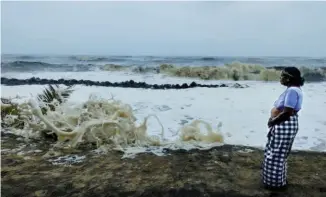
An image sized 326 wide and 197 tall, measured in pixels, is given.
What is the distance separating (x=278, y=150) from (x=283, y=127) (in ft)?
0.72

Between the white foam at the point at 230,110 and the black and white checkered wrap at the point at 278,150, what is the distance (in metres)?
1.93

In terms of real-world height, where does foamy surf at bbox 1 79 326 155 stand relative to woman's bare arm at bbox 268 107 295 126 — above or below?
below

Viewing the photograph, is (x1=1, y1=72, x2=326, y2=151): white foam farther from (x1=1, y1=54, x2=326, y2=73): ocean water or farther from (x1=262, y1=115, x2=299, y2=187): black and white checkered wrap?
(x1=1, y1=54, x2=326, y2=73): ocean water

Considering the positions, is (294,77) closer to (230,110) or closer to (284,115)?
(284,115)

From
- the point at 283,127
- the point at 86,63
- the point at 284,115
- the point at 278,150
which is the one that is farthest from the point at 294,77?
the point at 86,63

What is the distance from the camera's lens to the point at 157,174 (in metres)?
3.81

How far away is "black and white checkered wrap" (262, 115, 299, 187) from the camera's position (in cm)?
322

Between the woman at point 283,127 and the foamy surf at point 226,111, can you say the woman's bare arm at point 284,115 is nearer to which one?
the woman at point 283,127

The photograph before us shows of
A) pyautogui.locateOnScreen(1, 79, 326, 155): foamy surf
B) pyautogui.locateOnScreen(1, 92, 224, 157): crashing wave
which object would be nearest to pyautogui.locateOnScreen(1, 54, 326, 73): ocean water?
pyautogui.locateOnScreen(1, 79, 326, 155): foamy surf

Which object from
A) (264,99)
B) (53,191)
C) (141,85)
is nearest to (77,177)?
(53,191)

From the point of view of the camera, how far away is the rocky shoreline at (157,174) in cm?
334

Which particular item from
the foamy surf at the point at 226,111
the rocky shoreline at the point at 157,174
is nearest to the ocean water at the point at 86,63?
the foamy surf at the point at 226,111

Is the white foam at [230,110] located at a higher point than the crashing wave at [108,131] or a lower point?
lower

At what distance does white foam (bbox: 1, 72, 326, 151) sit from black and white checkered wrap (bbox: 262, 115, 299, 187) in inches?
76.1
